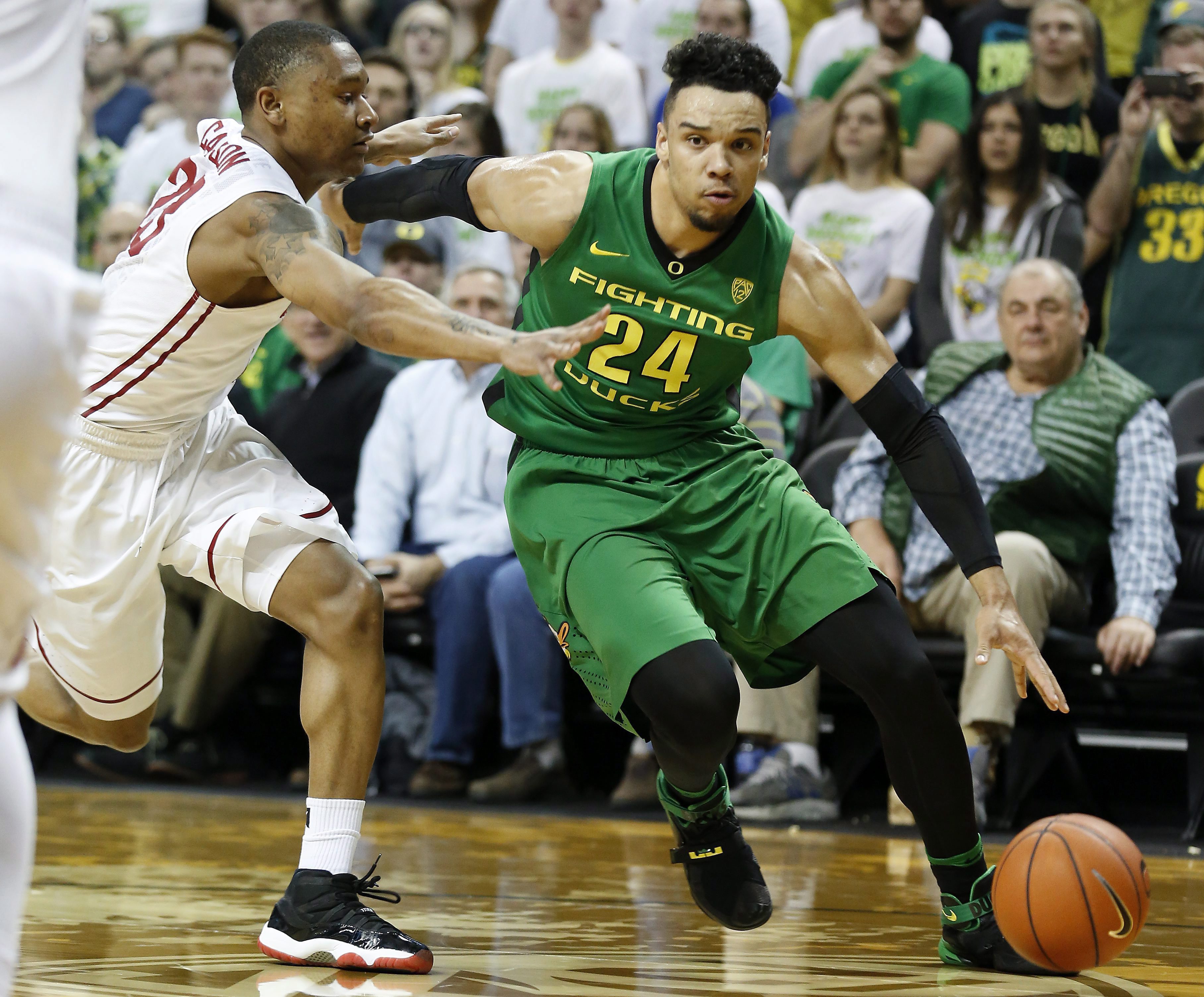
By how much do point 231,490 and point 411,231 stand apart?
4318 millimetres

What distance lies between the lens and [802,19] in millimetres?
8562

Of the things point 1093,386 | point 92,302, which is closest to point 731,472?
point 92,302

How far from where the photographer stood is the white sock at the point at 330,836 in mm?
3252

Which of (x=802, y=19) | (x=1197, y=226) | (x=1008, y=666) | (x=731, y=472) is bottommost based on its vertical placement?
(x=1008, y=666)

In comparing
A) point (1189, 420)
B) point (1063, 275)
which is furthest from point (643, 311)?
point (1189, 420)

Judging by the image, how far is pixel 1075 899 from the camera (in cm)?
298

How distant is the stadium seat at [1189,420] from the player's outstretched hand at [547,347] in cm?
421

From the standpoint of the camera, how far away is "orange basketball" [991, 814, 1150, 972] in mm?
2982

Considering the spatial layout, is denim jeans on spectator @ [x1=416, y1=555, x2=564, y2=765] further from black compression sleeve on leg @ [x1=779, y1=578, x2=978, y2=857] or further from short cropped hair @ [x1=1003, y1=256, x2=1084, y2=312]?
black compression sleeve on leg @ [x1=779, y1=578, x2=978, y2=857]

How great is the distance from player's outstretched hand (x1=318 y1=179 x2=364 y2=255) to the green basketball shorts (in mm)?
737

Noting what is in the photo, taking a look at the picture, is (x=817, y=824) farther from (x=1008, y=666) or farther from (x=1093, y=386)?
(x=1093, y=386)

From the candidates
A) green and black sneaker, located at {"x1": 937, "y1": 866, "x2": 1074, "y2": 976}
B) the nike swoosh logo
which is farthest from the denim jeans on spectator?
the nike swoosh logo

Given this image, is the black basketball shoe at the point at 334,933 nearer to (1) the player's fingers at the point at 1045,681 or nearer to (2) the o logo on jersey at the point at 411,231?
(1) the player's fingers at the point at 1045,681

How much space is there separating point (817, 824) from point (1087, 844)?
101 inches
